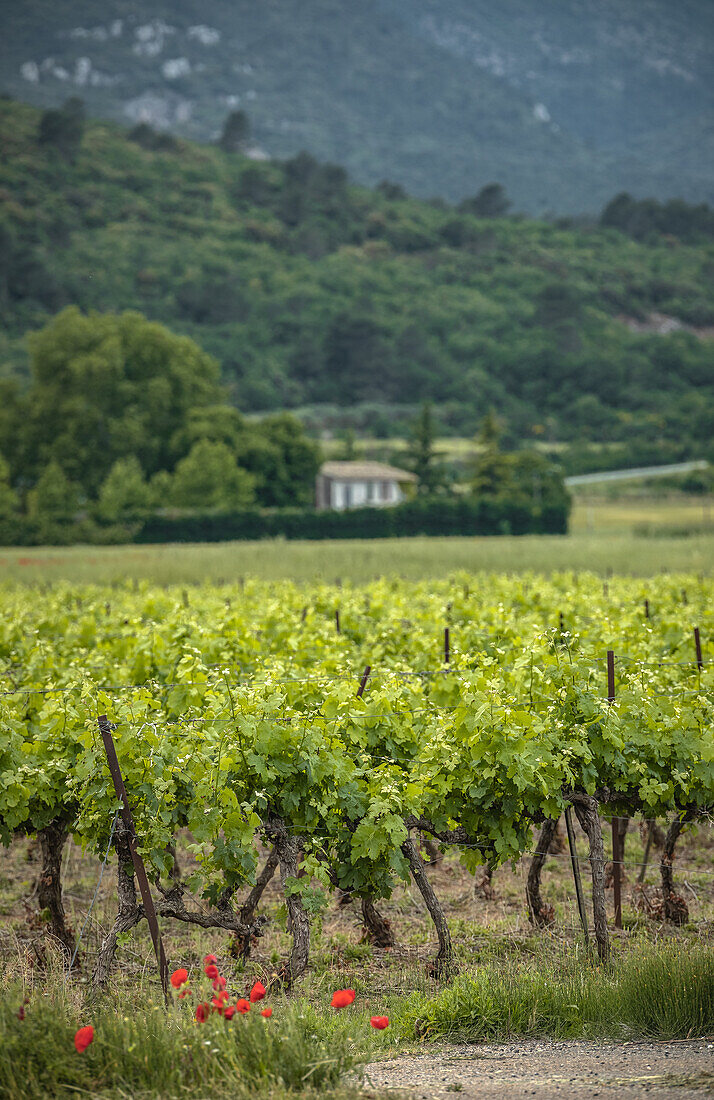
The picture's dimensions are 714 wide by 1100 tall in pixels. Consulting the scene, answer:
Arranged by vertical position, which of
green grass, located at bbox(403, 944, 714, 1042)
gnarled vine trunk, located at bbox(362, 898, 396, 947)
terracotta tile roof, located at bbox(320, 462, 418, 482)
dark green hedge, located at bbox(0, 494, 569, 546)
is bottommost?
gnarled vine trunk, located at bbox(362, 898, 396, 947)

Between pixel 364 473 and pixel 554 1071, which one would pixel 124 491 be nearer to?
pixel 364 473

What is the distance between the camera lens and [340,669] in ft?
30.8

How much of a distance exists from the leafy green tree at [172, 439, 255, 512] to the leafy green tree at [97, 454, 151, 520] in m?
2.06

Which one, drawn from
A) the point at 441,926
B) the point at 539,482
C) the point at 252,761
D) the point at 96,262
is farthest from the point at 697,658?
the point at 96,262

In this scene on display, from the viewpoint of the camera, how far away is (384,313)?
6526 inches

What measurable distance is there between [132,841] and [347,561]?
29.4 metres

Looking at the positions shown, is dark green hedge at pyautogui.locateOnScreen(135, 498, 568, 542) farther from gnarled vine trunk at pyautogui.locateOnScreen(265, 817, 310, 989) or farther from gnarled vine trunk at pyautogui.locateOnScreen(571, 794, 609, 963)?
gnarled vine trunk at pyautogui.locateOnScreen(265, 817, 310, 989)

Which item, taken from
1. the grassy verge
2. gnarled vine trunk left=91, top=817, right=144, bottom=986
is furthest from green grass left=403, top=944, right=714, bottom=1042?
gnarled vine trunk left=91, top=817, right=144, bottom=986

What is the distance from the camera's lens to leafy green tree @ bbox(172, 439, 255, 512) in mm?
67125

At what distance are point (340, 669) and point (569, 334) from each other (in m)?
149

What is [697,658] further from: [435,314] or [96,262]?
[96,262]

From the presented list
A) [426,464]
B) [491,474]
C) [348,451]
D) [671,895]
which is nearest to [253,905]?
[671,895]

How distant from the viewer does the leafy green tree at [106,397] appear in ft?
239

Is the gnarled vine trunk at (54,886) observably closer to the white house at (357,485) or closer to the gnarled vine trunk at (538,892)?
the gnarled vine trunk at (538,892)
